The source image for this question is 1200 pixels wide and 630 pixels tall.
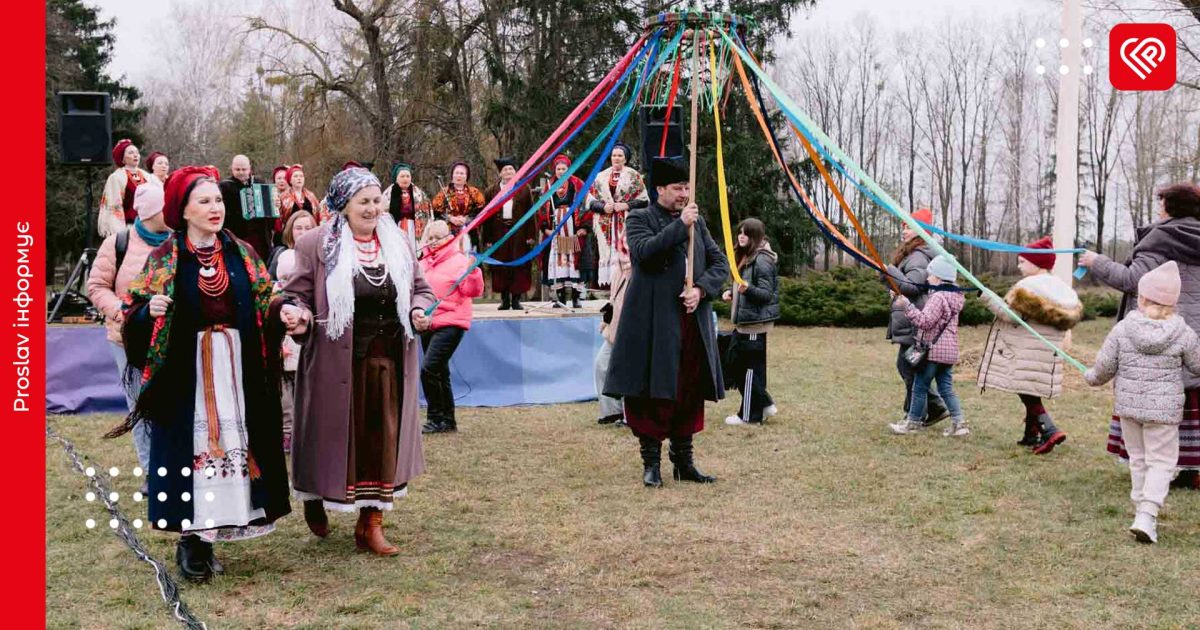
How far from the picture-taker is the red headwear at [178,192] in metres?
4.48

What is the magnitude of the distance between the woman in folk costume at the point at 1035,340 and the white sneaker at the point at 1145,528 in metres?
1.83

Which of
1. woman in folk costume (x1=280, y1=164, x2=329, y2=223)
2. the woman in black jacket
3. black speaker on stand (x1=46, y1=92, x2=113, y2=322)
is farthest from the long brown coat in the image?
black speaker on stand (x1=46, y1=92, x2=113, y2=322)

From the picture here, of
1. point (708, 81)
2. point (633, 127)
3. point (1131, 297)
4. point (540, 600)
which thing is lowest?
point (540, 600)

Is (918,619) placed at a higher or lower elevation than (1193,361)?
lower

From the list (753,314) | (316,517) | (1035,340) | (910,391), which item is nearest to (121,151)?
(753,314)

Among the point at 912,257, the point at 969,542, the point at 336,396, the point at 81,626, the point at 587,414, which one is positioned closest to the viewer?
the point at 81,626

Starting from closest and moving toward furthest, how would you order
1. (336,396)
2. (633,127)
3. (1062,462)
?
(336,396)
(1062,462)
(633,127)

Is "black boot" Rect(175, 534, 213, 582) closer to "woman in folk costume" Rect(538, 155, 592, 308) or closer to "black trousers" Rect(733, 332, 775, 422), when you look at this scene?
"black trousers" Rect(733, 332, 775, 422)

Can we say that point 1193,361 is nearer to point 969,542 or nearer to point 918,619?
point 969,542

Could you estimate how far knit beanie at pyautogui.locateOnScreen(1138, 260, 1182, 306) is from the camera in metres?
5.37

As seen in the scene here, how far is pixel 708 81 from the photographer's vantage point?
664 centimetres

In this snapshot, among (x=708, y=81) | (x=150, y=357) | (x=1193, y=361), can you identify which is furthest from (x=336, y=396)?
(x=1193, y=361)

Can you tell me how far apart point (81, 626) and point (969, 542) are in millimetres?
4165

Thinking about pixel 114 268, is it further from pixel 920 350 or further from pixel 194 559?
pixel 920 350
